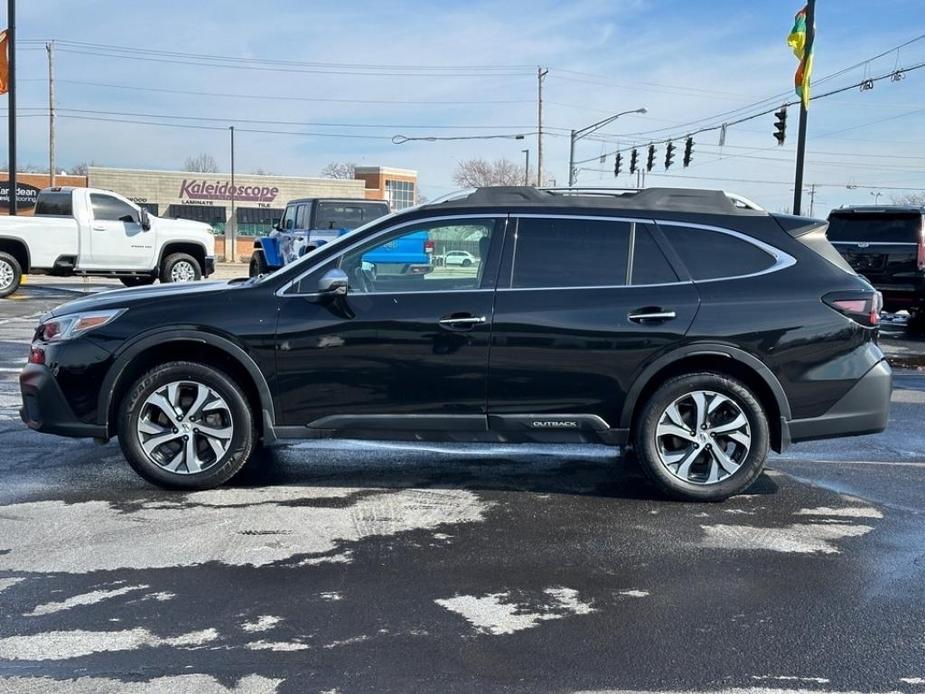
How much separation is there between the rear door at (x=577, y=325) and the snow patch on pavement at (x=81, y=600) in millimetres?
2208

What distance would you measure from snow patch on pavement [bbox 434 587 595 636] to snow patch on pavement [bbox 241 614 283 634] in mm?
689

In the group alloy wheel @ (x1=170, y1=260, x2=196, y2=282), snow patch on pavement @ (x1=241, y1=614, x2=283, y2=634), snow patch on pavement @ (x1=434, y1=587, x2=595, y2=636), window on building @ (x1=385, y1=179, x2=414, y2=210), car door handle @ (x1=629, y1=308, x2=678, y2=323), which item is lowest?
snow patch on pavement @ (x1=241, y1=614, x2=283, y2=634)

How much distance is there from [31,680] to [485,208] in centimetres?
344

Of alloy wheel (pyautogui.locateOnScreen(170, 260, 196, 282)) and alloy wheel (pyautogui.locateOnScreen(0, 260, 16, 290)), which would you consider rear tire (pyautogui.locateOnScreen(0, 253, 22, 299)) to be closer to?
alloy wheel (pyautogui.locateOnScreen(0, 260, 16, 290))

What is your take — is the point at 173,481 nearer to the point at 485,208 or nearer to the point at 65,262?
the point at 485,208

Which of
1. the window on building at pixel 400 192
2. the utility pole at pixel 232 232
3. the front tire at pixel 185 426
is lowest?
the front tire at pixel 185 426

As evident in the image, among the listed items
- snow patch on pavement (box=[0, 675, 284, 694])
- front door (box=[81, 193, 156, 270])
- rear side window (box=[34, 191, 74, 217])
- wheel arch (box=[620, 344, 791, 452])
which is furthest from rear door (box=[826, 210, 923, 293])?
rear side window (box=[34, 191, 74, 217])

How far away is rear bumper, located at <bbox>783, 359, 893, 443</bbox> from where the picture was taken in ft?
17.3

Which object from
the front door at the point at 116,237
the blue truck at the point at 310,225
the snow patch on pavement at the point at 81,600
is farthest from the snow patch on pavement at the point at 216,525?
the front door at the point at 116,237

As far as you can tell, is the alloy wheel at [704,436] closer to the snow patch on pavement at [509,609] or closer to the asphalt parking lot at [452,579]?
the asphalt parking lot at [452,579]

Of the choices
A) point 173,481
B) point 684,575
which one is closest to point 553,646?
point 684,575

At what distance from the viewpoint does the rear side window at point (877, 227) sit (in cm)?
1431

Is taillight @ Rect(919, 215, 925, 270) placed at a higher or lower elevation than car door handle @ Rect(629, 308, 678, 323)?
higher

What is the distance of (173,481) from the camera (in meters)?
5.29
